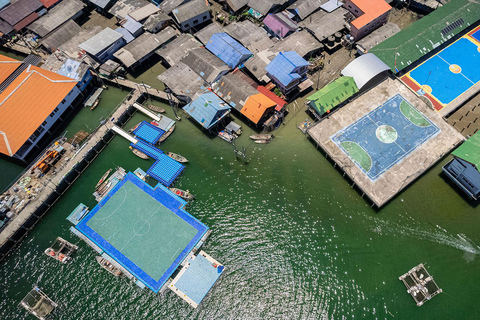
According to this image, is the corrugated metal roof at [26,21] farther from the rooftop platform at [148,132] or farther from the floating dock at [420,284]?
the floating dock at [420,284]

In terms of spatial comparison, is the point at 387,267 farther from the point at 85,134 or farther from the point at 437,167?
the point at 85,134

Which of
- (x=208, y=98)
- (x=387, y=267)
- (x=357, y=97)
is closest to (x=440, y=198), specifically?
(x=387, y=267)

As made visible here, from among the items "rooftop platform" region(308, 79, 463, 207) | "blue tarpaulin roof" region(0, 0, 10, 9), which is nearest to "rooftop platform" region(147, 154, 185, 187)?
"rooftop platform" region(308, 79, 463, 207)

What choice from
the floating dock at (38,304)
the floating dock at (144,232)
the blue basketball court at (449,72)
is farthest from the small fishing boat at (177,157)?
the blue basketball court at (449,72)

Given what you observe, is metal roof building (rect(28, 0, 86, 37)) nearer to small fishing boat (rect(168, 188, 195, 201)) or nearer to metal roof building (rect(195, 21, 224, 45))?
metal roof building (rect(195, 21, 224, 45))

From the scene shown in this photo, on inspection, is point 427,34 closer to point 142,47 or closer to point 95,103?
point 142,47
